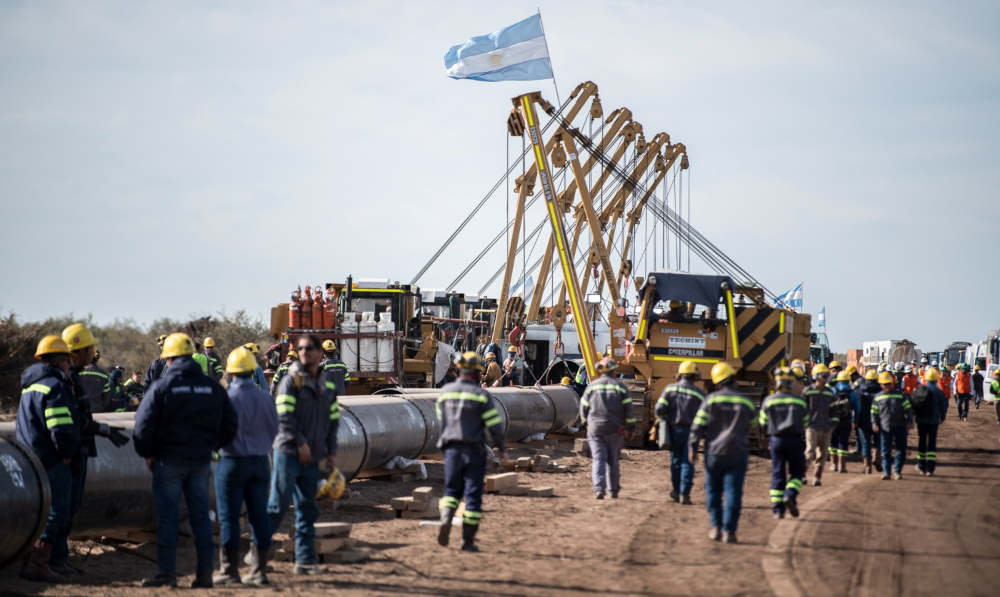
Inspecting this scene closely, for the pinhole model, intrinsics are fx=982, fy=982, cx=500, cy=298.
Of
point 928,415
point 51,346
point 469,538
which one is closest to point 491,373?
point 928,415

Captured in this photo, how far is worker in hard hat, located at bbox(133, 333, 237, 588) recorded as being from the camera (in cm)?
812

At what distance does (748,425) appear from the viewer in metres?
10.6

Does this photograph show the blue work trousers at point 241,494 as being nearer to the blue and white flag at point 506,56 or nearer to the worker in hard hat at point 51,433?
the worker in hard hat at point 51,433

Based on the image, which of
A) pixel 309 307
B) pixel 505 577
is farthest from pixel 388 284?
pixel 505 577

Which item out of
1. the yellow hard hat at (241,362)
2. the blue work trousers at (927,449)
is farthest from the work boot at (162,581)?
the blue work trousers at (927,449)

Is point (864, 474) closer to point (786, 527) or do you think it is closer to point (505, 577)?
point (786, 527)

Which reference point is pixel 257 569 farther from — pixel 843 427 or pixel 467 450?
pixel 843 427

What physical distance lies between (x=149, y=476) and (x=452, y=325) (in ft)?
69.4

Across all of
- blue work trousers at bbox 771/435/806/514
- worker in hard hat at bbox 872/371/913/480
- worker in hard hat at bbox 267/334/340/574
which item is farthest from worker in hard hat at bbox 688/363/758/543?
worker in hard hat at bbox 872/371/913/480

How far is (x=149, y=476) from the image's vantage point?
10.1 m

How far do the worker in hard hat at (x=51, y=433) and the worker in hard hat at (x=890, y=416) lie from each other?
1264 centimetres

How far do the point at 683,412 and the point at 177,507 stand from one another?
7273 mm

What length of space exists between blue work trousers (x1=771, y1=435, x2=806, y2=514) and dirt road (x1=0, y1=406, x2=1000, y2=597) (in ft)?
→ 1.05

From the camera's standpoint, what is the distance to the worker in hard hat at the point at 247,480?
27.4 feet
